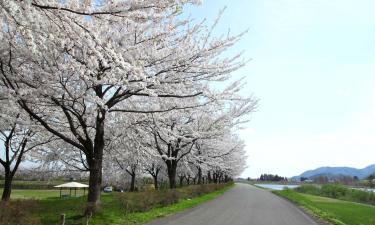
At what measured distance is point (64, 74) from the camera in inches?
427

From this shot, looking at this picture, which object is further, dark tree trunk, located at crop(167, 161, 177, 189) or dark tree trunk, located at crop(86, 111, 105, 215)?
dark tree trunk, located at crop(167, 161, 177, 189)

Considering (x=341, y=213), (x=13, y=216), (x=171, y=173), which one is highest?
(x=171, y=173)

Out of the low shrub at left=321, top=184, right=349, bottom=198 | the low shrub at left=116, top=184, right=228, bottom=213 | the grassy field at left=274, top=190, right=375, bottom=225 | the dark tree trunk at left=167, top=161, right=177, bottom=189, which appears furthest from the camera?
the low shrub at left=321, top=184, right=349, bottom=198

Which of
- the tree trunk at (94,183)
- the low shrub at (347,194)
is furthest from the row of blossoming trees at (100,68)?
the low shrub at (347,194)

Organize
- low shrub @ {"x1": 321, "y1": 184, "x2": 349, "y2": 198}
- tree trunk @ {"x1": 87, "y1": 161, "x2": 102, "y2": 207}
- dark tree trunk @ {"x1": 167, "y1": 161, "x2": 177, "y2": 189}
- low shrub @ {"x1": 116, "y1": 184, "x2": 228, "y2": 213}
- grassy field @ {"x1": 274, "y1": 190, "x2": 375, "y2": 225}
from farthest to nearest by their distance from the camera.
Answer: low shrub @ {"x1": 321, "y1": 184, "x2": 349, "y2": 198} → dark tree trunk @ {"x1": 167, "y1": 161, "x2": 177, "y2": 189} → grassy field @ {"x1": 274, "y1": 190, "x2": 375, "y2": 225} → low shrub @ {"x1": 116, "y1": 184, "x2": 228, "y2": 213} → tree trunk @ {"x1": 87, "y1": 161, "x2": 102, "y2": 207}

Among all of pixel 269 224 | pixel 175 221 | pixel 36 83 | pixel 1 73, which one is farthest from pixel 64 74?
pixel 269 224

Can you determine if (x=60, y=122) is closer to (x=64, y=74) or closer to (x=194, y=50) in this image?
(x=64, y=74)

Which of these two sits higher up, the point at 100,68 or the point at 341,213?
the point at 100,68

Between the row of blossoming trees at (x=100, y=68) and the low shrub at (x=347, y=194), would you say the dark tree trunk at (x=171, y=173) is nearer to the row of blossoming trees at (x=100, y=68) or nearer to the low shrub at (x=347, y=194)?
the row of blossoming trees at (x=100, y=68)

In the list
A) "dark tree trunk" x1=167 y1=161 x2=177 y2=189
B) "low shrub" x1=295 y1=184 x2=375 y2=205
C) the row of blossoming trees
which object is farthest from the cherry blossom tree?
"low shrub" x1=295 y1=184 x2=375 y2=205

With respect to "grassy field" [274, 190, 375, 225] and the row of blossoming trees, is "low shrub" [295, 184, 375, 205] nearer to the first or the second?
"grassy field" [274, 190, 375, 225]

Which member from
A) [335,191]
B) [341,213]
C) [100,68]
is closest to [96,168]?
[100,68]

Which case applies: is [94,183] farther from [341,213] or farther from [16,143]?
[341,213]

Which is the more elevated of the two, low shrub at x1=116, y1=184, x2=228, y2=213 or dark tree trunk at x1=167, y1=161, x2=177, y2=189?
dark tree trunk at x1=167, y1=161, x2=177, y2=189
